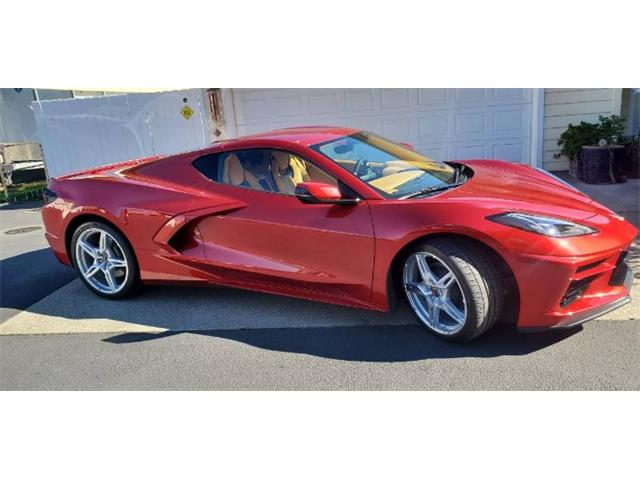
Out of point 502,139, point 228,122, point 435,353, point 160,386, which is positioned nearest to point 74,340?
point 160,386

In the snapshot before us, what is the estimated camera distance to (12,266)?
5.73m

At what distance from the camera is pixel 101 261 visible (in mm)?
4398

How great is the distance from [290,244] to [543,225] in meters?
1.61

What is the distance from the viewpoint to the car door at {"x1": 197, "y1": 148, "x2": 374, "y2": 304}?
10.9 ft

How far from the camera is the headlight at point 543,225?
2.87m

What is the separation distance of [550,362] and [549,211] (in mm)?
881

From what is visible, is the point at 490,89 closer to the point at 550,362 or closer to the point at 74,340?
the point at 550,362

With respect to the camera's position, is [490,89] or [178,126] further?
[178,126]

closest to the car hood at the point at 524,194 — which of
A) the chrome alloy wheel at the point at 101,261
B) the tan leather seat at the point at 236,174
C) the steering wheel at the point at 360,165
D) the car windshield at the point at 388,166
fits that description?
the car windshield at the point at 388,166

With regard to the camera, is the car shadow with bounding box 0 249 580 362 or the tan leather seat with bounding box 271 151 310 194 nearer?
the car shadow with bounding box 0 249 580 362

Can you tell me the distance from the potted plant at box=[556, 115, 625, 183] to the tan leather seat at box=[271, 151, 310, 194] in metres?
5.59

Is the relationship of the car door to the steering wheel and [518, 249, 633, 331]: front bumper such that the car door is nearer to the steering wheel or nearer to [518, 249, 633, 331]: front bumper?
the steering wheel

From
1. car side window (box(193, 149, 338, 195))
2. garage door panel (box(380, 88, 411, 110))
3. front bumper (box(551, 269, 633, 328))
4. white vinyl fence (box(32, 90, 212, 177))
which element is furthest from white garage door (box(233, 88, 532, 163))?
front bumper (box(551, 269, 633, 328))

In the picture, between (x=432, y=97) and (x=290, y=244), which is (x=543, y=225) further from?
(x=432, y=97)
